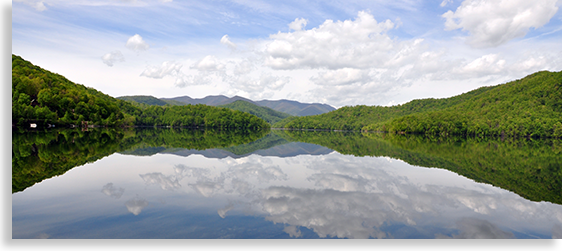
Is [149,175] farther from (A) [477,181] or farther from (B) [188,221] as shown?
(A) [477,181]

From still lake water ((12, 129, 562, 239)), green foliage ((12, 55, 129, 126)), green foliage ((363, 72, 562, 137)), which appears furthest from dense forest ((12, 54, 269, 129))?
green foliage ((363, 72, 562, 137))

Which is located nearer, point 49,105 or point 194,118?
point 49,105

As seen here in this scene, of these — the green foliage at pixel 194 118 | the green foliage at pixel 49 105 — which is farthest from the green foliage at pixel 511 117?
the green foliage at pixel 49 105

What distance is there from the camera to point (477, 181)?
54.6 ft

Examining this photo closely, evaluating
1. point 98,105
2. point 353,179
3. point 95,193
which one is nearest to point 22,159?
point 95,193

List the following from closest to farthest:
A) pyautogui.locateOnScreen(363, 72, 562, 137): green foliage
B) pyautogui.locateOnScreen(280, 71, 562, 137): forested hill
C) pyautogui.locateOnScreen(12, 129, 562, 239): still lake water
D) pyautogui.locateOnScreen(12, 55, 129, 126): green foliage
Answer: pyautogui.locateOnScreen(12, 129, 562, 239): still lake water → pyautogui.locateOnScreen(12, 55, 129, 126): green foliage → pyautogui.locateOnScreen(280, 71, 562, 137): forested hill → pyautogui.locateOnScreen(363, 72, 562, 137): green foliage

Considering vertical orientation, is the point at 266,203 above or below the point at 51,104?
below

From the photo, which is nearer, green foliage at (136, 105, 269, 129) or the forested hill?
the forested hill

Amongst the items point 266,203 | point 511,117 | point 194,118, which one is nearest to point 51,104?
point 266,203

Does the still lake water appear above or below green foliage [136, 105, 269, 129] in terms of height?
below

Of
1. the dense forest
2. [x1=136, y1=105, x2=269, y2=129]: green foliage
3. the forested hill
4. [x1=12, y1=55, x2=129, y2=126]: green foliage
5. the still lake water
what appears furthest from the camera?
[x1=136, y1=105, x2=269, y2=129]: green foliage

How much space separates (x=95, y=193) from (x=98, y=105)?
94.5 metres

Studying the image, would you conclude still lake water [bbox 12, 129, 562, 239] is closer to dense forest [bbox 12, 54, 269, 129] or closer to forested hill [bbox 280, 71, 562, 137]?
dense forest [bbox 12, 54, 269, 129]

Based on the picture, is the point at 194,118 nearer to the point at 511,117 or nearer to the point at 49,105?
the point at 49,105
